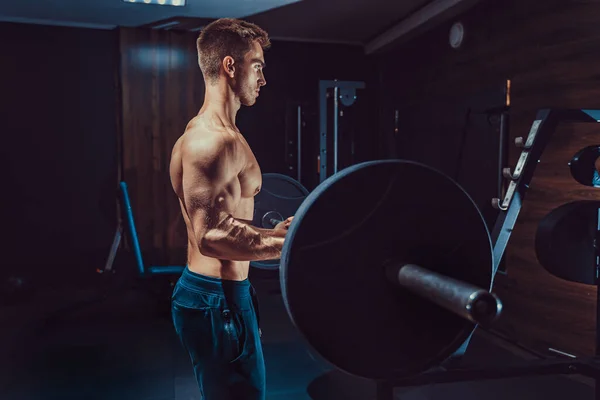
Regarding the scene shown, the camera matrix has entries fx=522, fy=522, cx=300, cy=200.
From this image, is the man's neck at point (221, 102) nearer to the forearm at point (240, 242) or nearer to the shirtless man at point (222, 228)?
the shirtless man at point (222, 228)

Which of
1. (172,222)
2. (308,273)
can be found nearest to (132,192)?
(172,222)

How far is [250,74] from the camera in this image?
51.9 inches

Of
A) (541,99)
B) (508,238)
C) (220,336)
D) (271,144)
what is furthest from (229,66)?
(271,144)

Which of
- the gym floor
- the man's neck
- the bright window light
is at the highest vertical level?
the bright window light

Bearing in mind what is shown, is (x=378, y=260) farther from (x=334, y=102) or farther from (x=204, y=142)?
(x=334, y=102)

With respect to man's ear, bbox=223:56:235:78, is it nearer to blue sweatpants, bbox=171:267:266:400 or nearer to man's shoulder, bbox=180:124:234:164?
man's shoulder, bbox=180:124:234:164

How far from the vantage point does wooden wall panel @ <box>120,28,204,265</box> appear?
181 inches

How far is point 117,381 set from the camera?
2.66 meters

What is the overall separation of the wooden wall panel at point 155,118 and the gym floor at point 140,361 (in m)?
0.78

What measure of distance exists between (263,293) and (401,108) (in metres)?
2.11

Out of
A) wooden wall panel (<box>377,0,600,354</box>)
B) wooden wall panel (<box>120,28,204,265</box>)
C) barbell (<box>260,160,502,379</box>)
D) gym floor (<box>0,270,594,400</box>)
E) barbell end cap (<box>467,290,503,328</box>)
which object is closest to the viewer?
barbell end cap (<box>467,290,503,328</box>)

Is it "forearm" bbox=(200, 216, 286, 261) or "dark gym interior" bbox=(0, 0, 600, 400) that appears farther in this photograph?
"dark gym interior" bbox=(0, 0, 600, 400)

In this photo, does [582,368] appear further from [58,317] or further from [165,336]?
[58,317]

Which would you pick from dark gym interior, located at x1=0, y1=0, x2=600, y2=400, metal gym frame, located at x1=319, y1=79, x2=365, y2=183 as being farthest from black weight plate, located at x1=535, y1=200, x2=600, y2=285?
metal gym frame, located at x1=319, y1=79, x2=365, y2=183
